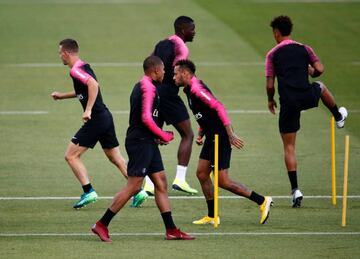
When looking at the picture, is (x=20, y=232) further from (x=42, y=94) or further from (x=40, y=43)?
(x=40, y=43)

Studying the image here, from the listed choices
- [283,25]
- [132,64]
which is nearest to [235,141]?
[283,25]

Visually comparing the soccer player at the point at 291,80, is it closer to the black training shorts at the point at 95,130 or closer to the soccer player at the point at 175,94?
the soccer player at the point at 175,94

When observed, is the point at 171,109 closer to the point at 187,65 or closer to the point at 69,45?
the point at 69,45

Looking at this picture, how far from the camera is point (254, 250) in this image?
14.6 meters

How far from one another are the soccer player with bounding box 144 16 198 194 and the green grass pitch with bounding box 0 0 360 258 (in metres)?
0.54

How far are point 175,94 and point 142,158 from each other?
383 centimetres

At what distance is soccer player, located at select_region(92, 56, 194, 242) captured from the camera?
15180 mm

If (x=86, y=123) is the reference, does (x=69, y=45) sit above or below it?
above

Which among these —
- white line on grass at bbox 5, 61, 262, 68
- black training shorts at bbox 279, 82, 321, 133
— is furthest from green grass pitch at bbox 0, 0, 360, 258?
black training shorts at bbox 279, 82, 321, 133

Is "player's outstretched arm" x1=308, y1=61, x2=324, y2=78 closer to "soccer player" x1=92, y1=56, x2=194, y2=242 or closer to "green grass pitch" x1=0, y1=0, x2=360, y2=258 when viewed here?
"green grass pitch" x1=0, y1=0, x2=360, y2=258

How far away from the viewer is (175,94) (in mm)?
19000

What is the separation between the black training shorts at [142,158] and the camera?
15297mm

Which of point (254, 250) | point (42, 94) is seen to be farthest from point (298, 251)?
point (42, 94)

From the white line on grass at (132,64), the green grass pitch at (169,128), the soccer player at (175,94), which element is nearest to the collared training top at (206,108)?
the green grass pitch at (169,128)
